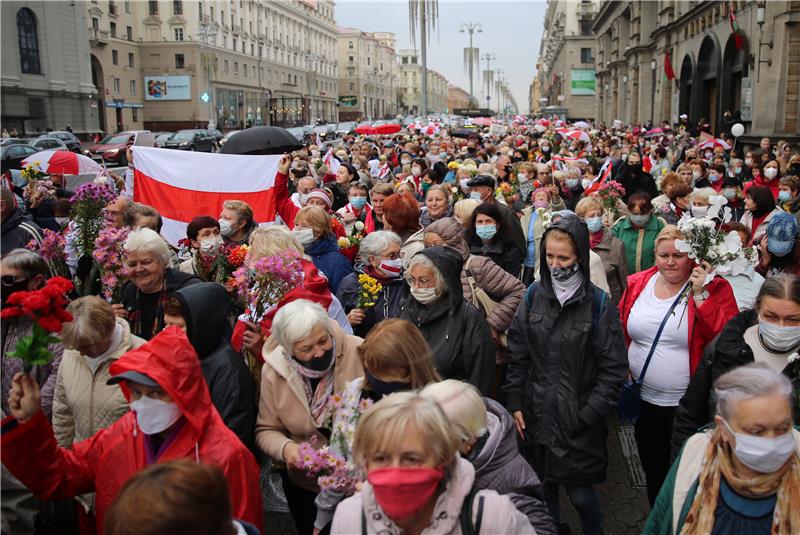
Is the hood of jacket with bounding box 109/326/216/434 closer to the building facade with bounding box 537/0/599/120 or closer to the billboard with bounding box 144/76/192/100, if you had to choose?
the billboard with bounding box 144/76/192/100

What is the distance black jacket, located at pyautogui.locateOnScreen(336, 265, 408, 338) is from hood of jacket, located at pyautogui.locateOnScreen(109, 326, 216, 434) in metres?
2.11

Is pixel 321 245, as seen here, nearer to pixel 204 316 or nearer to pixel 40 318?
pixel 204 316

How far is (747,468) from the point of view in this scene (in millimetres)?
2527

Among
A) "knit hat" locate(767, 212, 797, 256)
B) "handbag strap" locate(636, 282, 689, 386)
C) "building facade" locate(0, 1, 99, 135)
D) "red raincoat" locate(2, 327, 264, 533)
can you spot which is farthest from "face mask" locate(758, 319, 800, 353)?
"building facade" locate(0, 1, 99, 135)

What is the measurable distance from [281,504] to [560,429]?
2111mm

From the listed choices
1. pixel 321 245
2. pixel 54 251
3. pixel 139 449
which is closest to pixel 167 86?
pixel 54 251

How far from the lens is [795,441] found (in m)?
2.54

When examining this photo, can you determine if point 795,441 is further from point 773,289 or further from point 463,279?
point 463,279

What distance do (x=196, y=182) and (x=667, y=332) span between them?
6.71m

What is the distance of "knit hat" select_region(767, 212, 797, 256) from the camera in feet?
17.1

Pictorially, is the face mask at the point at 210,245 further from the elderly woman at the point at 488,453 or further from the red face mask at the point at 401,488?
the red face mask at the point at 401,488

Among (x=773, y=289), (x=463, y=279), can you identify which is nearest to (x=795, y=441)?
(x=773, y=289)

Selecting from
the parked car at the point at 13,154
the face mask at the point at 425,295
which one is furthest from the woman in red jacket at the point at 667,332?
the parked car at the point at 13,154

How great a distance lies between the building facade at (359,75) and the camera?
141m
